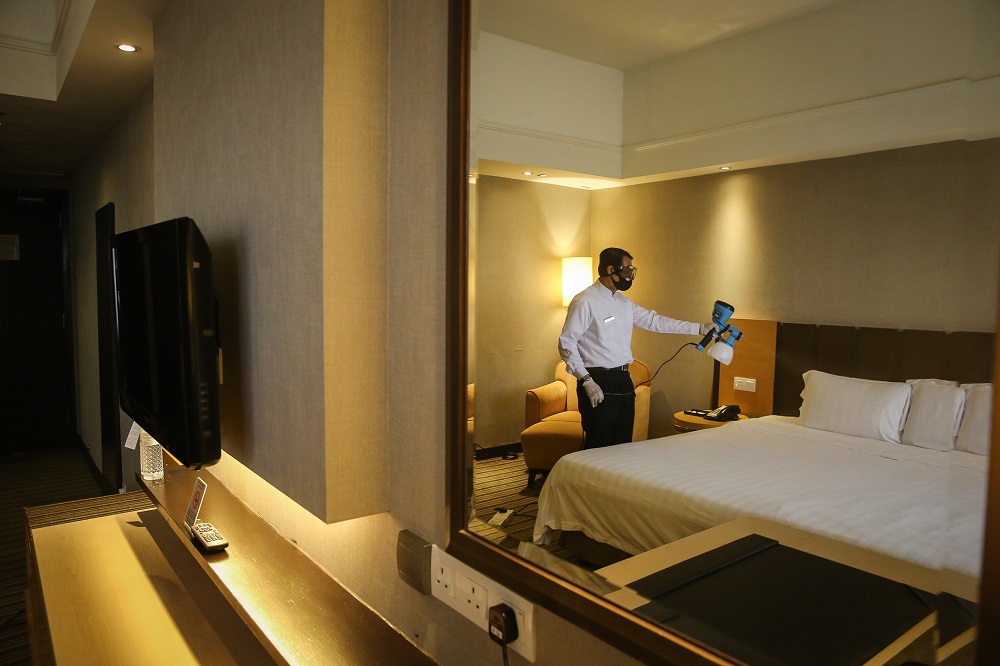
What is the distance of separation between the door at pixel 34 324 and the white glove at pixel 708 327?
22.0 ft

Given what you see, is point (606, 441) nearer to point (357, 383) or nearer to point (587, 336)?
point (587, 336)

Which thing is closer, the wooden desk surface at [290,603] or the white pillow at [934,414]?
the white pillow at [934,414]

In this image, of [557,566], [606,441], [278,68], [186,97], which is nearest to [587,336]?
[606,441]

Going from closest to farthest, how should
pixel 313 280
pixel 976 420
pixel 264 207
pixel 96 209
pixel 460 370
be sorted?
pixel 976 420
pixel 460 370
pixel 313 280
pixel 264 207
pixel 96 209

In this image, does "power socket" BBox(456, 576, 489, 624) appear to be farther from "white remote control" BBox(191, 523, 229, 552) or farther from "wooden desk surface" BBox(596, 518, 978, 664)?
"white remote control" BBox(191, 523, 229, 552)

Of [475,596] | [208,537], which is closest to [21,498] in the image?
[208,537]

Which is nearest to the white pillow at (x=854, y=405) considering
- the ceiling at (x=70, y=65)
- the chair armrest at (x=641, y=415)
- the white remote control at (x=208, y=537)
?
the chair armrest at (x=641, y=415)

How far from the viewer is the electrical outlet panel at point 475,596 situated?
3.17 feet

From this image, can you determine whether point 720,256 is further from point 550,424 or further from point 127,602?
point 127,602

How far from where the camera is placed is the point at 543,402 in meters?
0.95

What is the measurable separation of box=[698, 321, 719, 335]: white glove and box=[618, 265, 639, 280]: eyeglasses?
0.39 feet

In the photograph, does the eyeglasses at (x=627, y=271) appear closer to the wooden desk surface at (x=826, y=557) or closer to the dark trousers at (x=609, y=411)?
the dark trousers at (x=609, y=411)

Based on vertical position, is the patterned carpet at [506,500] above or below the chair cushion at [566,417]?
below

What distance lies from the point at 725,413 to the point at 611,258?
0.79ft
